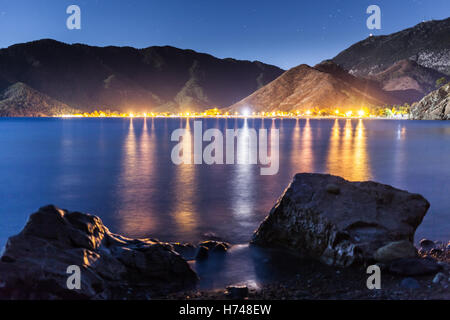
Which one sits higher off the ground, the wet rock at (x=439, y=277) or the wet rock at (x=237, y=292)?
the wet rock at (x=439, y=277)

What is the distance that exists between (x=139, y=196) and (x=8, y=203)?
590 cm

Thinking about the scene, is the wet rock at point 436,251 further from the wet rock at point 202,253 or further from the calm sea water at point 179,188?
the wet rock at point 202,253

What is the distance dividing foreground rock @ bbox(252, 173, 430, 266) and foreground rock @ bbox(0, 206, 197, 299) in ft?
9.73

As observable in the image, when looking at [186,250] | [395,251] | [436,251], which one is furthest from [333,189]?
[186,250]

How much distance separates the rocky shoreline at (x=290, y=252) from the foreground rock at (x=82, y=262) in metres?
0.02

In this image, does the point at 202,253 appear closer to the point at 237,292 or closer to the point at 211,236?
the point at 211,236

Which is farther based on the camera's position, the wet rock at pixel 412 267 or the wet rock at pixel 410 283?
the wet rock at pixel 412 267

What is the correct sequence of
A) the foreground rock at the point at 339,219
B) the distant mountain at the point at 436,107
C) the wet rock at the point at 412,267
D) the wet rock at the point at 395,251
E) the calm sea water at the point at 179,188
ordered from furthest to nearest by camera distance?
the distant mountain at the point at 436,107 < the calm sea water at the point at 179,188 < the foreground rock at the point at 339,219 < the wet rock at the point at 395,251 < the wet rock at the point at 412,267

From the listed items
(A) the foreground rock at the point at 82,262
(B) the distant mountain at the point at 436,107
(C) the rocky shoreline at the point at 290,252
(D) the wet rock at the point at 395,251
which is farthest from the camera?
(B) the distant mountain at the point at 436,107

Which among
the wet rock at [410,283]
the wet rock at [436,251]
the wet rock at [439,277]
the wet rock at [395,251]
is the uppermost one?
the wet rock at [395,251]

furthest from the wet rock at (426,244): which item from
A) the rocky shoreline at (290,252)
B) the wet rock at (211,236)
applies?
the wet rock at (211,236)

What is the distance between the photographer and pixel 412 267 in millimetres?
8297

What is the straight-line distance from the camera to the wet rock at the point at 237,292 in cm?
780

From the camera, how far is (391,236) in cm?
928
